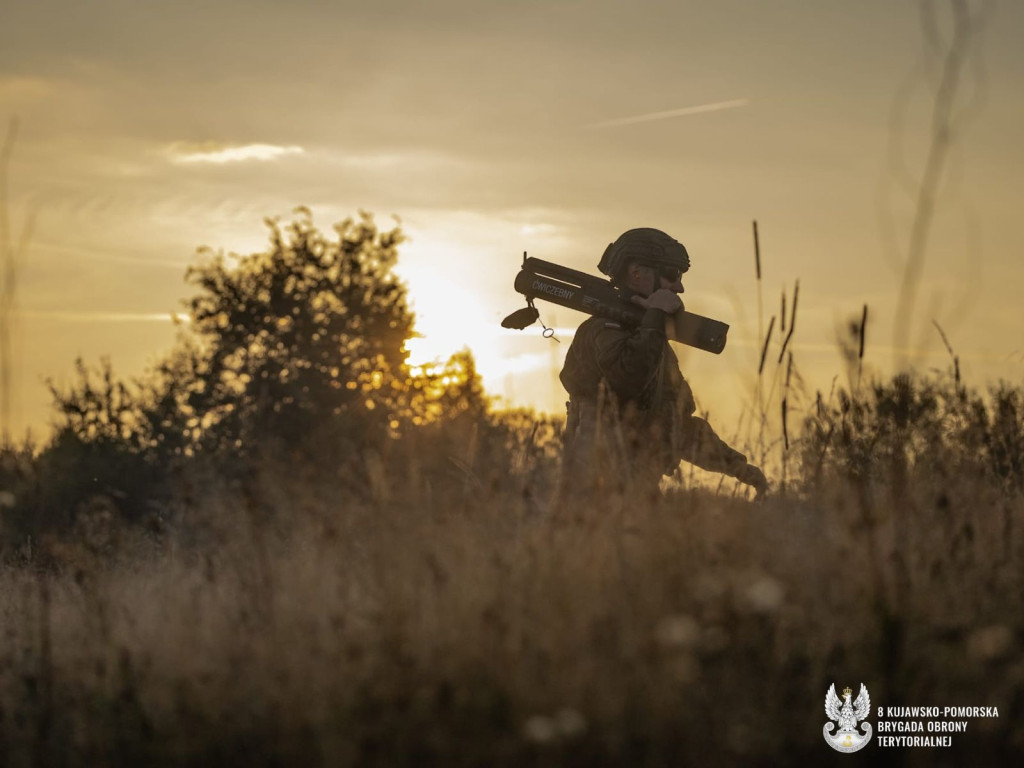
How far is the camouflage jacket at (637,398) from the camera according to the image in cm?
600

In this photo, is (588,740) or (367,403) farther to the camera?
(367,403)

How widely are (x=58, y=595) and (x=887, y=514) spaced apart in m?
5.08

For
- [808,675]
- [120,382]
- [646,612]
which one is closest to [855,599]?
[808,675]

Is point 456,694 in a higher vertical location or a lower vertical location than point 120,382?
lower

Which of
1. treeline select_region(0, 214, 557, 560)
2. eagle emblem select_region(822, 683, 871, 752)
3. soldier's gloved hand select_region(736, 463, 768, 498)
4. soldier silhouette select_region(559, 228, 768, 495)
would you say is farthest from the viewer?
treeline select_region(0, 214, 557, 560)

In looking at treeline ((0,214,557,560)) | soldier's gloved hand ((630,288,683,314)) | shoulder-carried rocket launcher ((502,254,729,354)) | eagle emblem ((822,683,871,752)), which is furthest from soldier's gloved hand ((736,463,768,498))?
treeline ((0,214,557,560))

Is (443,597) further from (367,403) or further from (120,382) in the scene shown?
(120,382)

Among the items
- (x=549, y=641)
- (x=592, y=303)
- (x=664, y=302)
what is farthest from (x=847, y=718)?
(x=592, y=303)

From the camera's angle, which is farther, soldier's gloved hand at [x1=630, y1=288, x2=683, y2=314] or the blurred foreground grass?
soldier's gloved hand at [x1=630, y1=288, x2=683, y2=314]

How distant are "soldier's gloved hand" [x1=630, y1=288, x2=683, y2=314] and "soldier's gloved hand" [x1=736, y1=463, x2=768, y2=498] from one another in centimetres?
97

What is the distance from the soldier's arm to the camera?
6.02 meters

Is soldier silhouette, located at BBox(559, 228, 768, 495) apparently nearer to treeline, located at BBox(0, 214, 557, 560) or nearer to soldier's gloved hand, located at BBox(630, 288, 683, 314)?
soldier's gloved hand, located at BBox(630, 288, 683, 314)

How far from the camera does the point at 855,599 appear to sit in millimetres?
3826

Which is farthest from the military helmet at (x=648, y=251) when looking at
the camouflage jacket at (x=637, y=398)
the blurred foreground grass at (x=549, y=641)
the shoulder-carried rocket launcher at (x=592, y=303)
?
the blurred foreground grass at (x=549, y=641)
